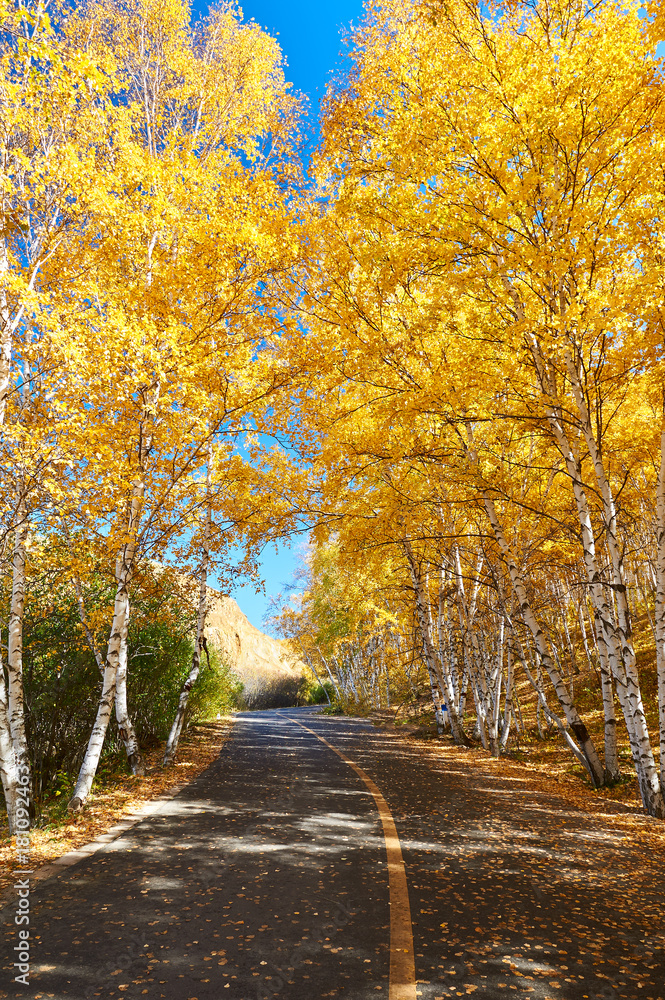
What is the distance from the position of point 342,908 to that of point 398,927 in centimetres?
49

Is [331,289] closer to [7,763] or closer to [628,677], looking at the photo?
A: [628,677]

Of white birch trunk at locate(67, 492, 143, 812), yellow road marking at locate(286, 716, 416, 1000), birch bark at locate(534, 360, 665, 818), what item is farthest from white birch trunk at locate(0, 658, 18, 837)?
birch bark at locate(534, 360, 665, 818)

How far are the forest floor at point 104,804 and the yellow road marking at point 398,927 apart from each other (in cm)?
326

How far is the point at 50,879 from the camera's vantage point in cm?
476

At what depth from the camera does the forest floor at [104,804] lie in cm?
556

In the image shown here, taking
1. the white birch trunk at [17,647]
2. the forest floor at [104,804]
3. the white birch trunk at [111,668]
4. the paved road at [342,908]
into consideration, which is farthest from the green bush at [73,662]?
the paved road at [342,908]

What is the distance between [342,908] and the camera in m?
3.90

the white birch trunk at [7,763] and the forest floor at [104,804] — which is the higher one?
the white birch trunk at [7,763]

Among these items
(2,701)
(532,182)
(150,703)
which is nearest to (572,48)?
(532,182)

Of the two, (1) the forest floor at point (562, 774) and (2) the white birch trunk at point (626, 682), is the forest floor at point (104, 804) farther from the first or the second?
(2) the white birch trunk at point (626, 682)

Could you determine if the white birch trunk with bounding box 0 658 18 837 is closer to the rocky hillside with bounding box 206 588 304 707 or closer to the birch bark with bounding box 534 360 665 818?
the birch bark with bounding box 534 360 665 818

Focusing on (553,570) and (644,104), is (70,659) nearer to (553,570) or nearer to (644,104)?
(644,104)

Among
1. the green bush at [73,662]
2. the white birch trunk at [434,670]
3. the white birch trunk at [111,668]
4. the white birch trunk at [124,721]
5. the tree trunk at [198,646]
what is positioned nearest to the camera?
the white birch trunk at [111,668]

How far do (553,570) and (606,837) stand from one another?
13.6m
